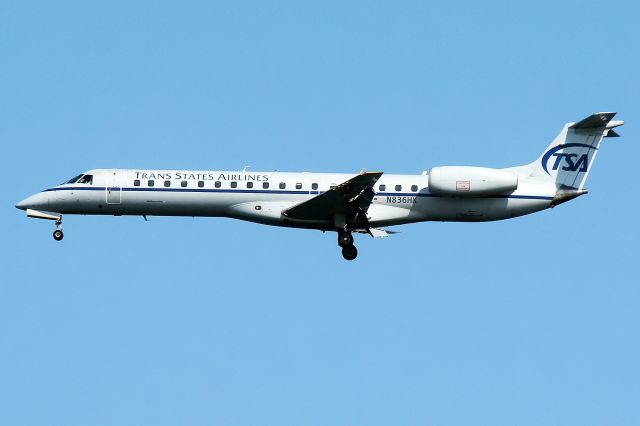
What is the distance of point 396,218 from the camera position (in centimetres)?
2955

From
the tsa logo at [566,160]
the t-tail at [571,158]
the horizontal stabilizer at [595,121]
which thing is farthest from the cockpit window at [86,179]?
the horizontal stabilizer at [595,121]

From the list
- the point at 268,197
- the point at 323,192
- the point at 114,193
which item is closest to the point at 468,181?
the point at 323,192

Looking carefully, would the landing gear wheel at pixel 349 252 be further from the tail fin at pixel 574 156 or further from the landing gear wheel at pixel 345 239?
the tail fin at pixel 574 156

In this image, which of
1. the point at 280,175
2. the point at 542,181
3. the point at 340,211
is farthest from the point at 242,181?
the point at 542,181

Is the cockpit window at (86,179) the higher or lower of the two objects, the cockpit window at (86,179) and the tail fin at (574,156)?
the lower

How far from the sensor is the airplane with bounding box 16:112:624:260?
29172 mm

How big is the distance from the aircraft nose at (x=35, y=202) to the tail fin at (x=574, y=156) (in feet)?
52.8

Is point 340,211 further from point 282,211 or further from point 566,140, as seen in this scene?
point 566,140

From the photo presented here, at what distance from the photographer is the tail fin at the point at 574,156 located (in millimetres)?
29938

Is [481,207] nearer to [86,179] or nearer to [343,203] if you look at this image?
[343,203]

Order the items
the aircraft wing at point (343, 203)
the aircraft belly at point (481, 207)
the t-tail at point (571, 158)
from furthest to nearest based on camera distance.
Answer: the t-tail at point (571, 158) < the aircraft belly at point (481, 207) < the aircraft wing at point (343, 203)

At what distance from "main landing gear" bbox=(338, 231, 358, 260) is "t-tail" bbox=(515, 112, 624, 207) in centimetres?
614

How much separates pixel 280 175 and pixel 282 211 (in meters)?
1.37

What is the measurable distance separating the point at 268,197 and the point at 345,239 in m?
2.81
